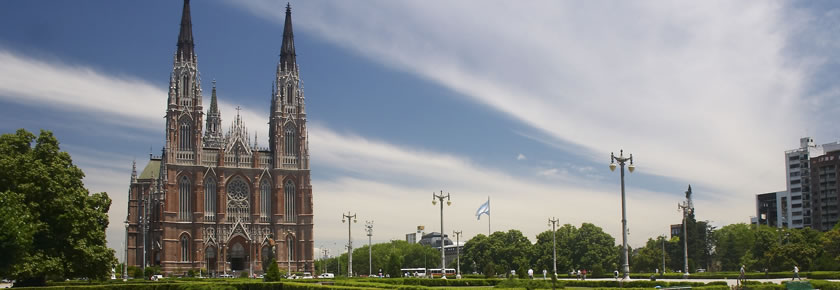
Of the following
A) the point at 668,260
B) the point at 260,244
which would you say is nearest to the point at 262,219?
the point at 260,244

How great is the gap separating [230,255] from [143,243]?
1281 cm

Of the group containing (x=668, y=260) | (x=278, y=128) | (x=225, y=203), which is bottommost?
(x=668, y=260)

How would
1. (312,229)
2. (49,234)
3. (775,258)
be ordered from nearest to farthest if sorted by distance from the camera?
1. (49,234)
2. (775,258)
3. (312,229)

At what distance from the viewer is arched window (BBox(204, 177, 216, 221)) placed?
11944cm

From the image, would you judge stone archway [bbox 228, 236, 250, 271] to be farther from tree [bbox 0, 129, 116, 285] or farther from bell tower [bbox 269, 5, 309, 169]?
tree [bbox 0, 129, 116, 285]

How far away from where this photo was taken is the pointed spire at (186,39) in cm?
12394

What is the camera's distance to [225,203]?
120938 mm

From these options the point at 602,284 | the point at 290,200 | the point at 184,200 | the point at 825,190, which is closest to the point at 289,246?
the point at 290,200

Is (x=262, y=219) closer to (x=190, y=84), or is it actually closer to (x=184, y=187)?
(x=184, y=187)

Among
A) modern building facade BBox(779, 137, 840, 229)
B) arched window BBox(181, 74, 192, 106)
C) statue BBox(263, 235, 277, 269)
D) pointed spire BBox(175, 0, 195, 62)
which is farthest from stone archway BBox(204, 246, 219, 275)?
modern building facade BBox(779, 137, 840, 229)

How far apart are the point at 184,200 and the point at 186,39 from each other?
85.2 ft

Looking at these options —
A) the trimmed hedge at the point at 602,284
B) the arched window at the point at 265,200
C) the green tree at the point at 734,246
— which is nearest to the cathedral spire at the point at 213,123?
the arched window at the point at 265,200

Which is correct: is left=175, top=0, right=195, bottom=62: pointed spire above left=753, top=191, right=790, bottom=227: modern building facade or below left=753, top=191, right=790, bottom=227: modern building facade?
above

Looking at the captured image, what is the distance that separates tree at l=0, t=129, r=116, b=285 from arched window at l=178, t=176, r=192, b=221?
2759 inches
